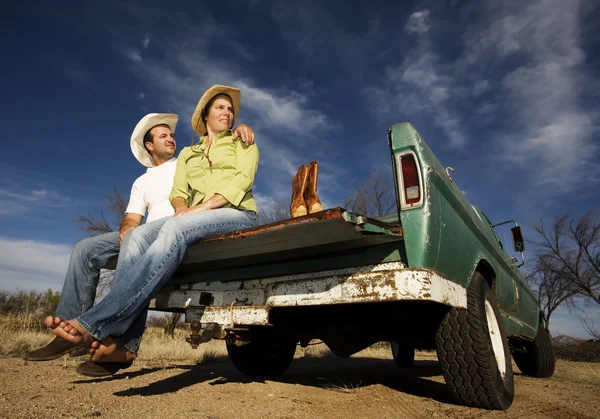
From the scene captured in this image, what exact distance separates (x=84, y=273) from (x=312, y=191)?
72.4 inches

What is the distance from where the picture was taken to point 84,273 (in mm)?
2963

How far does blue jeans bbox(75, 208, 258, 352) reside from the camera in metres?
2.08

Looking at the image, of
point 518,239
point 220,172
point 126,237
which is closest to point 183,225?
point 126,237

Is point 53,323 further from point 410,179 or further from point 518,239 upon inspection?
point 518,239

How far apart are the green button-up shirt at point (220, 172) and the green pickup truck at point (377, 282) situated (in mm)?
522

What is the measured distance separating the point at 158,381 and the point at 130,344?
3.38 ft

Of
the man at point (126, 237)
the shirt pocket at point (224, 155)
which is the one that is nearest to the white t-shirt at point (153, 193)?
the man at point (126, 237)

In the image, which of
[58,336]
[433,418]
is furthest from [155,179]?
[433,418]

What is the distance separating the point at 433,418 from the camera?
2.17m

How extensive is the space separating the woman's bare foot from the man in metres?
0.03

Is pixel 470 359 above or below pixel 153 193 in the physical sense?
below

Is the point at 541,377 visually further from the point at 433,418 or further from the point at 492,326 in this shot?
the point at 433,418

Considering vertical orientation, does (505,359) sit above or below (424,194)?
below

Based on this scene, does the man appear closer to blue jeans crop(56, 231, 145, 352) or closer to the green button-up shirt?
blue jeans crop(56, 231, 145, 352)
